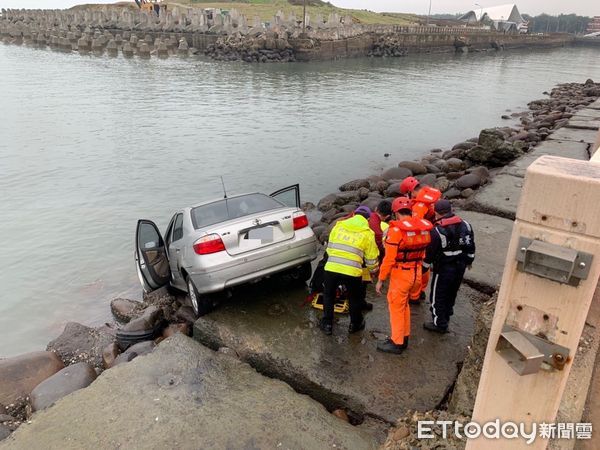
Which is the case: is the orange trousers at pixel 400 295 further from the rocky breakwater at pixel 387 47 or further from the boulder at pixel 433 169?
the rocky breakwater at pixel 387 47

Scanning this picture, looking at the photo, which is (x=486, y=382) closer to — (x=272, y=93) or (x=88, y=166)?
(x=88, y=166)

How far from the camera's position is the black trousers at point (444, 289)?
187 inches

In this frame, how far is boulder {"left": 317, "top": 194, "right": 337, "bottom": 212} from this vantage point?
11.9 meters

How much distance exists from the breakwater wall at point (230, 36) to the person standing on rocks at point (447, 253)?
4486cm

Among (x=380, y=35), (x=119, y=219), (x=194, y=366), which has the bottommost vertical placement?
(x=119, y=219)

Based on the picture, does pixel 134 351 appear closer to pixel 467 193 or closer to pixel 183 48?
pixel 467 193

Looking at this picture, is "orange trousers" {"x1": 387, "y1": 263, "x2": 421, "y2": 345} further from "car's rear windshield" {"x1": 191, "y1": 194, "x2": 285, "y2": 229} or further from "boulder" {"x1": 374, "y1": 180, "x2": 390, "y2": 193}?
"boulder" {"x1": 374, "y1": 180, "x2": 390, "y2": 193}

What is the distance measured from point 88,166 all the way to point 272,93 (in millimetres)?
17146

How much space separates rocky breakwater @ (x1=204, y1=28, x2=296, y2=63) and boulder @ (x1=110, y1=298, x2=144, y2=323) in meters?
42.2

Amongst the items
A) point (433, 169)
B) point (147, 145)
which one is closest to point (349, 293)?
point (433, 169)

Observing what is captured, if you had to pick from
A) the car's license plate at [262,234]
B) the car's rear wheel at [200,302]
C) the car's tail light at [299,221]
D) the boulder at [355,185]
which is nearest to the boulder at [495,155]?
the boulder at [355,185]

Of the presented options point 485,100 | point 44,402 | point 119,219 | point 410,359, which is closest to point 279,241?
point 410,359

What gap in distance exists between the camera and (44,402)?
4891 mm

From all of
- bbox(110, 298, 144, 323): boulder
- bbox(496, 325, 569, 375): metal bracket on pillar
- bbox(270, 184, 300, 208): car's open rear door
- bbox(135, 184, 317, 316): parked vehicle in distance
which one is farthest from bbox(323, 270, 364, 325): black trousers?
bbox(110, 298, 144, 323): boulder
